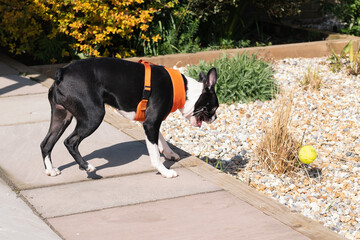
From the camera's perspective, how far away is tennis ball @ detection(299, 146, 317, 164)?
223 inches

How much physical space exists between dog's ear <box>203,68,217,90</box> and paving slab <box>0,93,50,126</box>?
8.11 feet

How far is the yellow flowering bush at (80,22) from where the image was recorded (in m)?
9.38

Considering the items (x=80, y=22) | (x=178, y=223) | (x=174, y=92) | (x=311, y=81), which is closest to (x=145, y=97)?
(x=174, y=92)

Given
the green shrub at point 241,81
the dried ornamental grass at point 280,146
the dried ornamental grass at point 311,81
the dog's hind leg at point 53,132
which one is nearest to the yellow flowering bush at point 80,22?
the green shrub at point 241,81

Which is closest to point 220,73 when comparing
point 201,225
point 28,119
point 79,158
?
point 28,119

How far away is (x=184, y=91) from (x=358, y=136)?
2855 mm

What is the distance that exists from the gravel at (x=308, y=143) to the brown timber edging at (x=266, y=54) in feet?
3.34

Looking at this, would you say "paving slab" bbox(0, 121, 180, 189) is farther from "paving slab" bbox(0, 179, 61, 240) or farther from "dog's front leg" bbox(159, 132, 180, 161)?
"paving slab" bbox(0, 179, 61, 240)

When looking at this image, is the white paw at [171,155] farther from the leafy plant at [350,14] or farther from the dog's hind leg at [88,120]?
the leafy plant at [350,14]

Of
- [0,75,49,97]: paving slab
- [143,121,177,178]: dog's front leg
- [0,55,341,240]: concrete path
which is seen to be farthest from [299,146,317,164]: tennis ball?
[0,75,49,97]: paving slab

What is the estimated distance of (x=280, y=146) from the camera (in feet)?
19.3

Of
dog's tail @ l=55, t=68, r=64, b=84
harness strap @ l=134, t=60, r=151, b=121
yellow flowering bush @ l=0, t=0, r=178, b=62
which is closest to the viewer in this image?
dog's tail @ l=55, t=68, r=64, b=84

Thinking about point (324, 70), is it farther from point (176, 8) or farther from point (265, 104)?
point (176, 8)

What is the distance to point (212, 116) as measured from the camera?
17.6 feet
